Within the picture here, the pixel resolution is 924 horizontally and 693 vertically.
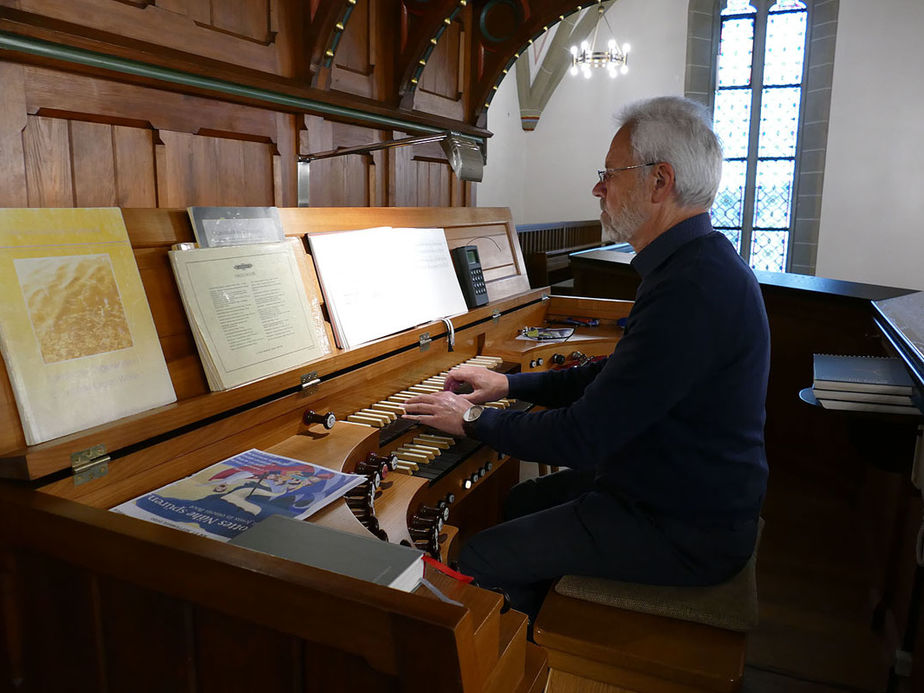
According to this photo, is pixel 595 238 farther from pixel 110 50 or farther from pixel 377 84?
pixel 110 50

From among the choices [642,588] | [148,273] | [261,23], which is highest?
[261,23]

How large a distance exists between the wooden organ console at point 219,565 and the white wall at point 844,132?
318 inches

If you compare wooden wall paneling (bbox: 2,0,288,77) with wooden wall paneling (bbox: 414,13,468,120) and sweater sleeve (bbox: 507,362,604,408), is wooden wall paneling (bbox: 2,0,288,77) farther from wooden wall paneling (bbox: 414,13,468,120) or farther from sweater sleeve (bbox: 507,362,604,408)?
sweater sleeve (bbox: 507,362,604,408)

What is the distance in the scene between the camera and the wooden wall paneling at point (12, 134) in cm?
181

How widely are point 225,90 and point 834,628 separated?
9.36 ft

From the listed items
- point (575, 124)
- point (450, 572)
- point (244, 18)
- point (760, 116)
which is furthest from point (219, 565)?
point (760, 116)

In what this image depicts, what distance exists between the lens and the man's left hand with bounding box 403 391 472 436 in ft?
6.07

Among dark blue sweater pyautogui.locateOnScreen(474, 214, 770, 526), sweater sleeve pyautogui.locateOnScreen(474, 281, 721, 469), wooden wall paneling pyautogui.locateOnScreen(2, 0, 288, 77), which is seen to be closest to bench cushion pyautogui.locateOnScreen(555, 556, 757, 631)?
dark blue sweater pyautogui.locateOnScreen(474, 214, 770, 526)

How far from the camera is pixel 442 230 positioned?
2.70 m

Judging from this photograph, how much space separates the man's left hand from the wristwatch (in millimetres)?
15

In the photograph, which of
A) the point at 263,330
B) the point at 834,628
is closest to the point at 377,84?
the point at 263,330

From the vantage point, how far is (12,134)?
1.84 metres

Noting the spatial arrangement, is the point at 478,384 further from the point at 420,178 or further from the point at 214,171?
the point at 420,178

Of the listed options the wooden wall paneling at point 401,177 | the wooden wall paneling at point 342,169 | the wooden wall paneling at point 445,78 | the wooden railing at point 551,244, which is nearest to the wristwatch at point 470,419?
the wooden wall paneling at point 342,169
